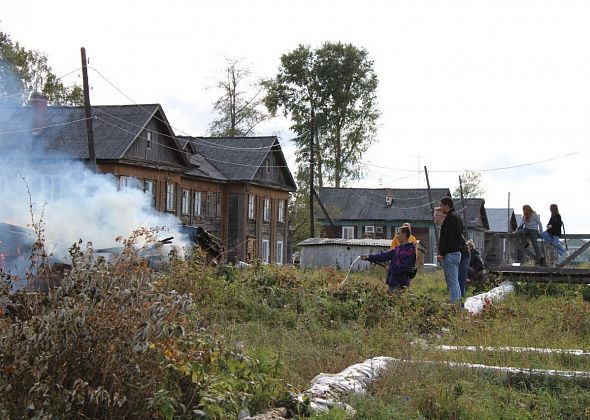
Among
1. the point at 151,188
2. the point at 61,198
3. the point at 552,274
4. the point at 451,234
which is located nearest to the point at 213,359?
the point at 451,234

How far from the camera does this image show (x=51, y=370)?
4855 millimetres

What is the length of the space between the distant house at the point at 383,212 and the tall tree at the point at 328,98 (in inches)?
415

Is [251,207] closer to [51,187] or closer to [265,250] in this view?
[265,250]

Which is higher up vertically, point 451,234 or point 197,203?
point 197,203

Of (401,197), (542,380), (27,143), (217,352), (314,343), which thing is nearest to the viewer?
(217,352)

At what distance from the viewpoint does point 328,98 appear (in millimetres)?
55562

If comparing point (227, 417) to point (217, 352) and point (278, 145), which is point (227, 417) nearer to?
point (217, 352)

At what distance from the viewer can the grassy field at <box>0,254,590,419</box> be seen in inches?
189

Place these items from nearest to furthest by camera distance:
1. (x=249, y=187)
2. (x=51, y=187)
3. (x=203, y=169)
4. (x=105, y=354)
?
(x=105, y=354), (x=51, y=187), (x=203, y=169), (x=249, y=187)

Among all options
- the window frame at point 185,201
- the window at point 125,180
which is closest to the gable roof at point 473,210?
the window frame at point 185,201

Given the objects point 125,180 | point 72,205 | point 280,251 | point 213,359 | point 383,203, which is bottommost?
point 213,359

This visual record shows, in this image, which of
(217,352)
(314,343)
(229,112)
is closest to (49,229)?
(314,343)

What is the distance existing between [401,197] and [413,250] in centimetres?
5640

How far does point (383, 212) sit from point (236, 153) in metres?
24.3
